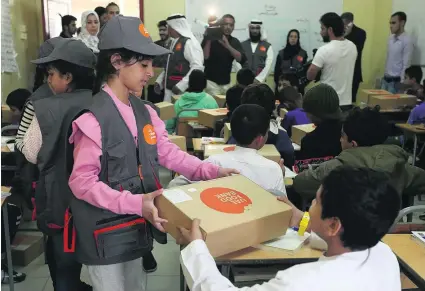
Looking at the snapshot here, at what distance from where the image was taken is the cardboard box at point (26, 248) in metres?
2.75

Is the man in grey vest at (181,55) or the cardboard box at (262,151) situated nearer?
the cardboard box at (262,151)

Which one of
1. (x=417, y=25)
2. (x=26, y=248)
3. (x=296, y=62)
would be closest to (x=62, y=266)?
(x=26, y=248)

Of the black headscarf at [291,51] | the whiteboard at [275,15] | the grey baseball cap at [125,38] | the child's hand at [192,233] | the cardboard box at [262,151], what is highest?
the whiteboard at [275,15]

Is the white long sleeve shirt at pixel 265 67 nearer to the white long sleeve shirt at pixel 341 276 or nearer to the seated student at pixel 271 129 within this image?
the seated student at pixel 271 129

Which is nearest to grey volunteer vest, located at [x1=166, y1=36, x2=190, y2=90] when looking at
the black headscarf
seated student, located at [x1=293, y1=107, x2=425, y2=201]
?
the black headscarf

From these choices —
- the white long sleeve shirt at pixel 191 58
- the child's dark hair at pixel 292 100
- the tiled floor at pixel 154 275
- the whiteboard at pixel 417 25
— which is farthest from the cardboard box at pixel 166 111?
the whiteboard at pixel 417 25

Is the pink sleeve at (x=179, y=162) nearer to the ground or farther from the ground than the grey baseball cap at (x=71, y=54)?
nearer to the ground

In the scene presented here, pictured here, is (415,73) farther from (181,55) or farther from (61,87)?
(61,87)

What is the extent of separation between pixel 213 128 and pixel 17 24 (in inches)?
133

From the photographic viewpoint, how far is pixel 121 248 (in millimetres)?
1471

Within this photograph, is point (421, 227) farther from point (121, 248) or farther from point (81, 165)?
point (81, 165)

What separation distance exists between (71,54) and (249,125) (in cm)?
83

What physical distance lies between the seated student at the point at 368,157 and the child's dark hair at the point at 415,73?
3.90m

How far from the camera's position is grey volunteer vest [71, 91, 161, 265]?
1.41 metres
